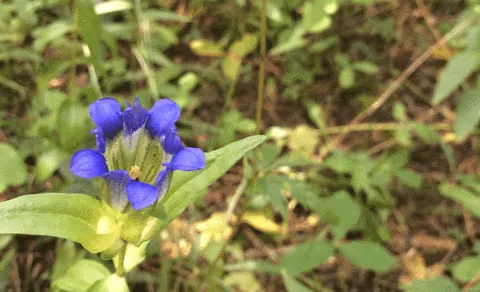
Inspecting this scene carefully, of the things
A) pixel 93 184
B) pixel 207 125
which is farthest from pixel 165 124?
pixel 207 125

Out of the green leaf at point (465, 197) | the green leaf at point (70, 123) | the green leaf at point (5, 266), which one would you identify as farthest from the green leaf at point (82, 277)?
the green leaf at point (465, 197)

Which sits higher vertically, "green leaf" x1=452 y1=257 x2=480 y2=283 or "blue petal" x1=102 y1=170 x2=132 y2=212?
"blue petal" x1=102 y1=170 x2=132 y2=212

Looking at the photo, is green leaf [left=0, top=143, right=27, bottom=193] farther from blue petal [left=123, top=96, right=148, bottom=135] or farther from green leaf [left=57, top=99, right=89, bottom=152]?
blue petal [left=123, top=96, right=148, bottom=135]

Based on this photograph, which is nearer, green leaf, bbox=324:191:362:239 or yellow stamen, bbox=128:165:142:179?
yellow stamen, bbox=128:165:142:179

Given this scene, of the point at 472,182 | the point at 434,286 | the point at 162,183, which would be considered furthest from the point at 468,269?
the point at 162,183

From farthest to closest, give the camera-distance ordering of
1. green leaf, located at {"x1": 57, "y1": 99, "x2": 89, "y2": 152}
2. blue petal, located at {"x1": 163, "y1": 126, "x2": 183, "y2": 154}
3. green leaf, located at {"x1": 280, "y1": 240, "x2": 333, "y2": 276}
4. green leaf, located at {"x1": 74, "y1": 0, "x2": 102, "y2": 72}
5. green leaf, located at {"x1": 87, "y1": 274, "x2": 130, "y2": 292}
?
green leaf, located at {"x1": 280, "y1": 240, "x2": 333, "y2": 276}
green leaf, located at {"x1": 57, "y1": 99, "x2": 89, "y2": 152}
green leaf, located at {"x1": 74, "y1": 0, "x2": 102, "y2": 72}
green leaf, located at {"x1": 87, "y1": 274, "x2": 130, "y2": 292}
blue petal, located at {"x1": 163, "y1": 126, "x2": 183, "y2": 154}

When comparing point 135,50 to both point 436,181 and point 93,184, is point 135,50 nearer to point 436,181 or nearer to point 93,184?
point 93,184

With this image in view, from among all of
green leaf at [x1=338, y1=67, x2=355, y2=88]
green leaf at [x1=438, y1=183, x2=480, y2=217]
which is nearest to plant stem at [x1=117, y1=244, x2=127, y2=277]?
green leaf at [x1=438, y1=183, x2=480, y2=217]

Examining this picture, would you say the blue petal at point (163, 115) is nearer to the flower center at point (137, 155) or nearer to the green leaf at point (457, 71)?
the flower center at point (137, 155)
